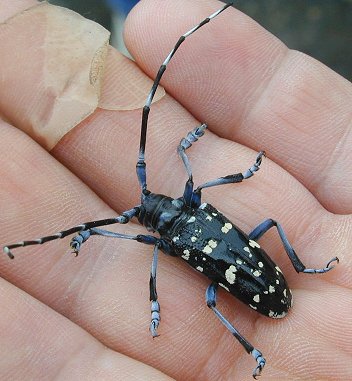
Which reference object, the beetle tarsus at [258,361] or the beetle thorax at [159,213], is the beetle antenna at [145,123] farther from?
A: the beetle tarsus at [258,361]

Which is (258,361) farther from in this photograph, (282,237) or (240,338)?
(282,237)

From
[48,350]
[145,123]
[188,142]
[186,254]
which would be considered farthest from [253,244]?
[48,350]

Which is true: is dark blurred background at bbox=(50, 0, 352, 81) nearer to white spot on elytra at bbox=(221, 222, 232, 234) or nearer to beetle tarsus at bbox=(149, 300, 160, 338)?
white spot on elytra at bbox=(221, 222, 232, 234)

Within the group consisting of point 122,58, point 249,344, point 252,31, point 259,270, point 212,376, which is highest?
point 252,31

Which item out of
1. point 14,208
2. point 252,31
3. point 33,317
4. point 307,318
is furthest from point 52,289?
point 252,31

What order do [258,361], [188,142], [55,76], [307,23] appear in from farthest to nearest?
1. [307,23]
2. [188,142]
3. [55,76]
4. [258,361]

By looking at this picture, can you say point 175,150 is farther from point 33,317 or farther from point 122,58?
Answer: point 33,317
